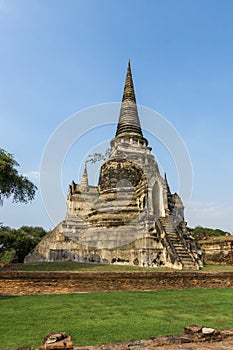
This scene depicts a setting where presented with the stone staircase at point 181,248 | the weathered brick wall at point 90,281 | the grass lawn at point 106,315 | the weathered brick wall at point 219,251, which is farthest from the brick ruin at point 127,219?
the grass lawn at point 106,315

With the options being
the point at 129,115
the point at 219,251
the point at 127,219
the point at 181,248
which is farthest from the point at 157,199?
the point at 129,115

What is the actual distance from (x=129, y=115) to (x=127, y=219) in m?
13.3

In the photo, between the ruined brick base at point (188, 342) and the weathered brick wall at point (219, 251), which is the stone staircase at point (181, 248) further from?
the ruined brick base at point (188, 342)

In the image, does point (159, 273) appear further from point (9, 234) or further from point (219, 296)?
point (9, 234)

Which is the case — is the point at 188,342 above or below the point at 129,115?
below

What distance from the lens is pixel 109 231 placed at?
63.1 feet

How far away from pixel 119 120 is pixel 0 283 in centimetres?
2277

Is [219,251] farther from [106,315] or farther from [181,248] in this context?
[106,315]

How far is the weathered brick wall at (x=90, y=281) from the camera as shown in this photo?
946 cm

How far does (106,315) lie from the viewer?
6383mm

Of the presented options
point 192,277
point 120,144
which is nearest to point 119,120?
point 120,144

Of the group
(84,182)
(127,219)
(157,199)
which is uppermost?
(84,182)

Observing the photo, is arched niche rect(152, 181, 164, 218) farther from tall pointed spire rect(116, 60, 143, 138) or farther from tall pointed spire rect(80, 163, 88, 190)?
tall pointed spire rect(80, 163, 88, 190)

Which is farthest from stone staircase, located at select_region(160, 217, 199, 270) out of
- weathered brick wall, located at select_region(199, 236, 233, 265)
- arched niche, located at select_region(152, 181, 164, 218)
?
weathered brick wall, located at select_region(199, 236, 233, 265)
